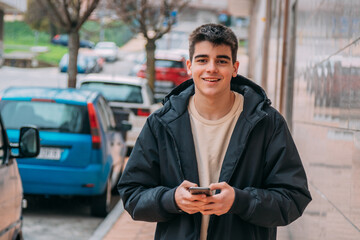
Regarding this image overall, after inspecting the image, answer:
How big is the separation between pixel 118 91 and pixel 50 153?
6044 millimetres

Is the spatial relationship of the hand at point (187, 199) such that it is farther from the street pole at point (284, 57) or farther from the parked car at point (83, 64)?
the parked car at point (83, 64)

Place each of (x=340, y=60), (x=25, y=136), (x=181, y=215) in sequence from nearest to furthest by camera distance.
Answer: (x=181, y=215), (x=340, y=60), (x=25, y=136)

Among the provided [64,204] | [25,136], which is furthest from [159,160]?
[64,204]

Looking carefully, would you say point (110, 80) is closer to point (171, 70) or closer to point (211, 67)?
point (211, 67)

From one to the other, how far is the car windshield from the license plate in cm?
582

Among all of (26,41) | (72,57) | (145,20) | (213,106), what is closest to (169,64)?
(145,20)

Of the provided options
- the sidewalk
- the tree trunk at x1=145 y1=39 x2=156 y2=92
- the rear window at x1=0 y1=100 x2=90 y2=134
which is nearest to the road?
the sidewalk

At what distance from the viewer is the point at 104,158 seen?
9344mm

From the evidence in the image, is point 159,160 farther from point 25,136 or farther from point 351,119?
point 25,136

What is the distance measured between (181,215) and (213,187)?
344mm

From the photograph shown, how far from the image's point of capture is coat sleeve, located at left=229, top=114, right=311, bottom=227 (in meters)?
2.72

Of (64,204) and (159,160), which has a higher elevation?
(159,160)

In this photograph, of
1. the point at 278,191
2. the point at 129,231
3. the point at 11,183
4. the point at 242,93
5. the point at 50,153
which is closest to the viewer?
the point at 278,191

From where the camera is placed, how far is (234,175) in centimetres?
283
